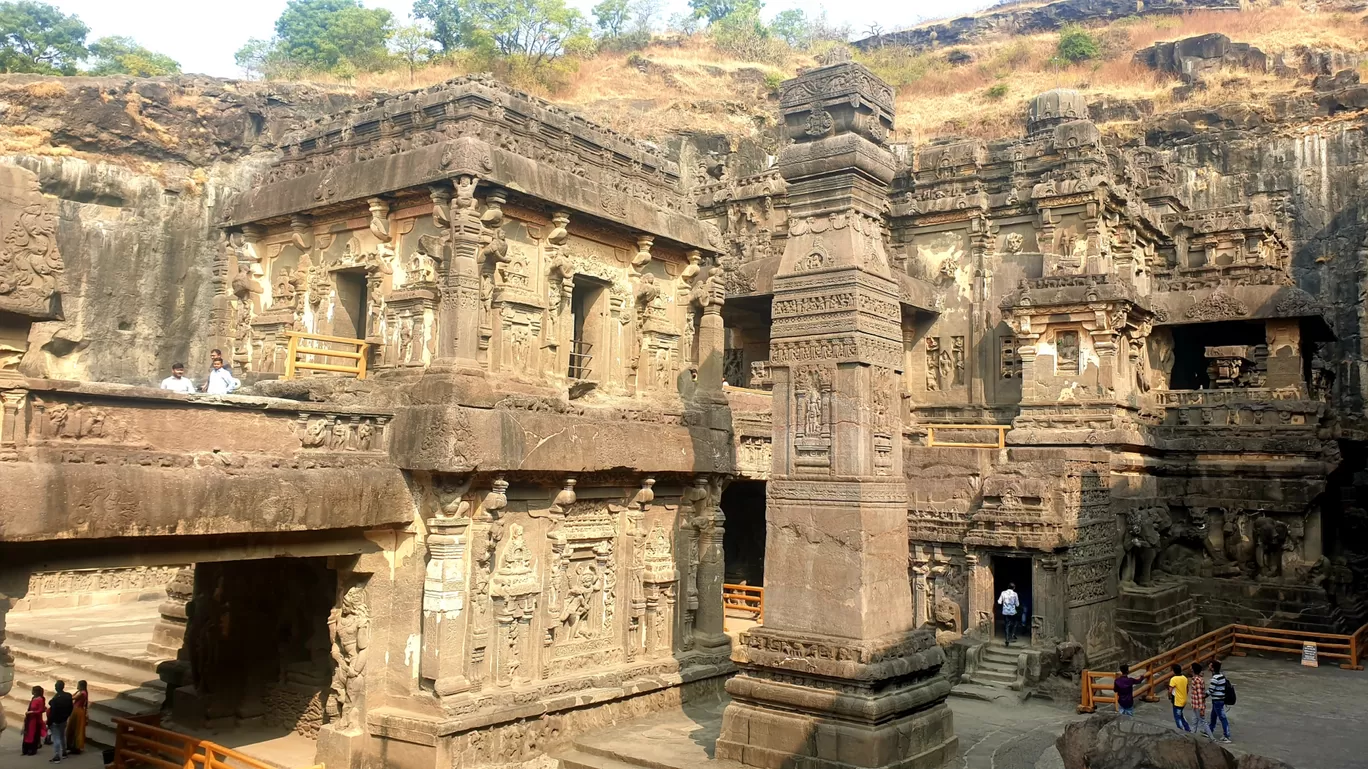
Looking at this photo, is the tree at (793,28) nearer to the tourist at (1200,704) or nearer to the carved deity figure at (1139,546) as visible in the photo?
the carved deity figure at (1139,546)

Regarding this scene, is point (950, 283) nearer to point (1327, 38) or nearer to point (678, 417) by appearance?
point (678, 417)

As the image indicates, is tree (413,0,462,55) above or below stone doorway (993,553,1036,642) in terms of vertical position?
above

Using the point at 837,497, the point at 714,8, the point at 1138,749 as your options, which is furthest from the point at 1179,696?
the point at 714,8

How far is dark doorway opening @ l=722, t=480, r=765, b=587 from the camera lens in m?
23.0

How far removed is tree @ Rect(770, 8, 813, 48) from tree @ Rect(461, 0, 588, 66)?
20.3 meters

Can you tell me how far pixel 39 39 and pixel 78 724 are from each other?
89.9ft

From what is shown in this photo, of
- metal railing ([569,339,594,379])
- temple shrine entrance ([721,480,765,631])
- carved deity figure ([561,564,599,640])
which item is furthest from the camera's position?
temple shrine entrance ([721,480,765,631])

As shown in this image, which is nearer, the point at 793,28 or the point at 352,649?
the point at 352,649

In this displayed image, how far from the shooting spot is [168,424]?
8.93 metres

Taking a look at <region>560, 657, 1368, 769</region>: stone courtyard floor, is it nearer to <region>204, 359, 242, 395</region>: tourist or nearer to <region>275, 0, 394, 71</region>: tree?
<region>204, 359, 242, 395</region>: tourist

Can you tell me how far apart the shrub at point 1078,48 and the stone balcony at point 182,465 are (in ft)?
157

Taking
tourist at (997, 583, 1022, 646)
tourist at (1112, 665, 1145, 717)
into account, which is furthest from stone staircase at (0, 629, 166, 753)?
tourist at (1112, 665, 1145, 717)

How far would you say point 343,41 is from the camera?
40.6m

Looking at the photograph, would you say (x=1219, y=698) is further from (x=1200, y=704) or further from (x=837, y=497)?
(x=837, y=497)
